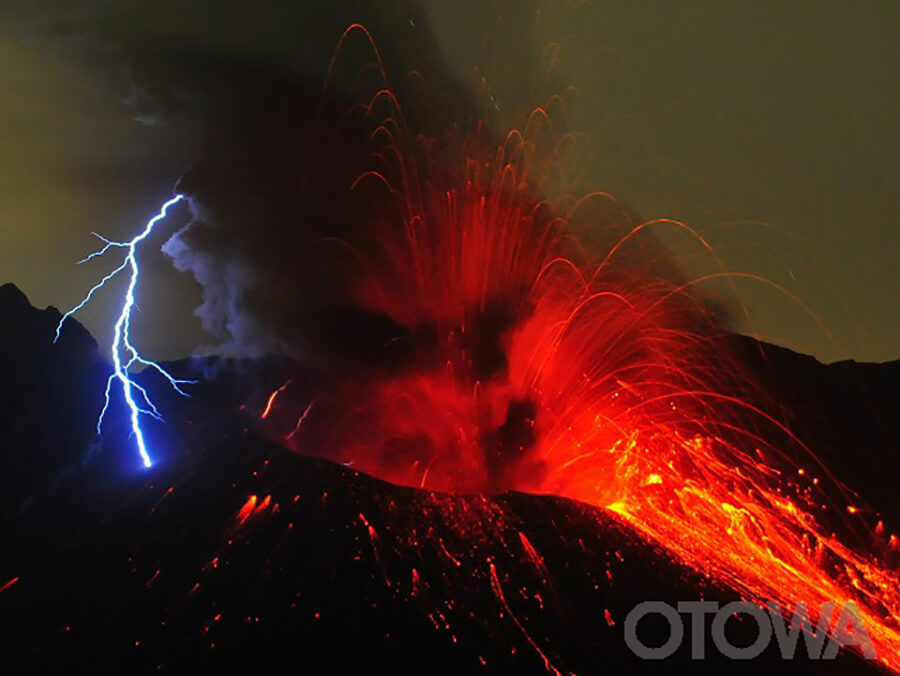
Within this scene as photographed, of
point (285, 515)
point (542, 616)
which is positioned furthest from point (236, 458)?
point (542, 616)

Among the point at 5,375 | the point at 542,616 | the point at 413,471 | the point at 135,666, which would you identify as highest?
the point at 542,616

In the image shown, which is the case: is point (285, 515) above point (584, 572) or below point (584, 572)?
below

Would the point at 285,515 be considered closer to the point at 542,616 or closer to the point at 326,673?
the point at 326,673

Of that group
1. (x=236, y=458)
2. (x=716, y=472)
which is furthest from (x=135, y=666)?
(x=716, y=472)

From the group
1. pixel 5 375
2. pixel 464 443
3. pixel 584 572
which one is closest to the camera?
pixel 584 572

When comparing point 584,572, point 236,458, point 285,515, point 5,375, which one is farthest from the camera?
point 5,375

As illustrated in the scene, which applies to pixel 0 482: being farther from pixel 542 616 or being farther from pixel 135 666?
pixel 542 616

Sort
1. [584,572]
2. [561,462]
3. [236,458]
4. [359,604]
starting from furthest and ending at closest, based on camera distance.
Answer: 1. [561,462]
2. [236,458]
3. [584,572]
4. [359,604]

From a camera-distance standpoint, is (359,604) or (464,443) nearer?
(359,604)

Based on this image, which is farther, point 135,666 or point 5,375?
point 5,375
